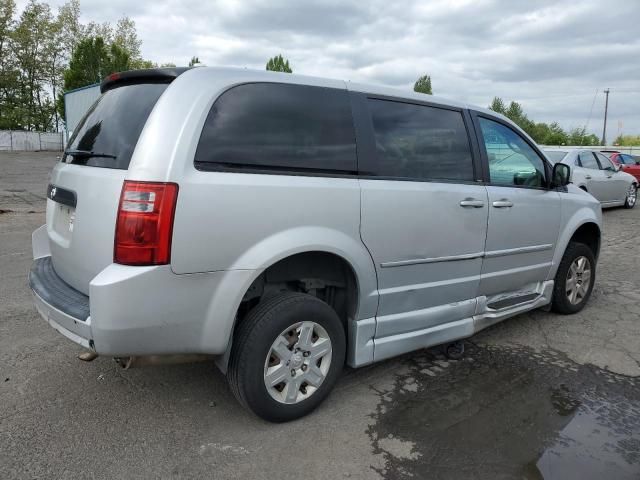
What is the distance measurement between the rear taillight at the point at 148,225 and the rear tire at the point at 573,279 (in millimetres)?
3667

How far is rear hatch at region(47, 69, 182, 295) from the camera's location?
2.55 meters

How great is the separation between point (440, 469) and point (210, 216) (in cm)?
164

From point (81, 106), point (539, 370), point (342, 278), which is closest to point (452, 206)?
point (342, 278)

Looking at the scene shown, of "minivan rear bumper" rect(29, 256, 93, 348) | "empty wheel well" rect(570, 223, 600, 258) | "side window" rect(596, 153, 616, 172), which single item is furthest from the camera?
"side window" rect(596, 153, 616, 172)

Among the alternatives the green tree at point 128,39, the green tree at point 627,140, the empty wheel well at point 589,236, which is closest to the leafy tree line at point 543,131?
the green tree at point 627,140

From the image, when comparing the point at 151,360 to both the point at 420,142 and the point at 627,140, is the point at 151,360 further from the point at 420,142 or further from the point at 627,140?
the point at 627,140

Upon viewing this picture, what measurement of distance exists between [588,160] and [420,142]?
10.4 m

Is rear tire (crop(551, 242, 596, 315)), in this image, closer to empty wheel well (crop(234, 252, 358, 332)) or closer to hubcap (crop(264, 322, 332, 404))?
empty wheel well (crop(234, 252, 358, 332))

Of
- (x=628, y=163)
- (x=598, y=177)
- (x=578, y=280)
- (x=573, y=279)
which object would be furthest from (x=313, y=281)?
(x=628, y=163)

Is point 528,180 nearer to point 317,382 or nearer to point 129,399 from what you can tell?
point 317,382

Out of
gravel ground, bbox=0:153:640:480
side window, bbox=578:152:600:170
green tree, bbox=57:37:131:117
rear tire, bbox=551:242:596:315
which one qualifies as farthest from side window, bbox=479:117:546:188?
green tree, bbox=57:37:131:117

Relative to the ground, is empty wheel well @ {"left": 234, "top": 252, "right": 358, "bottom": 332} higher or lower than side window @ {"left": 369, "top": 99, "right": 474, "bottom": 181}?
lower

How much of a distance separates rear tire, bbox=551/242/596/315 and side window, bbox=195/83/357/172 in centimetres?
271

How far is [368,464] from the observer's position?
101 inches
